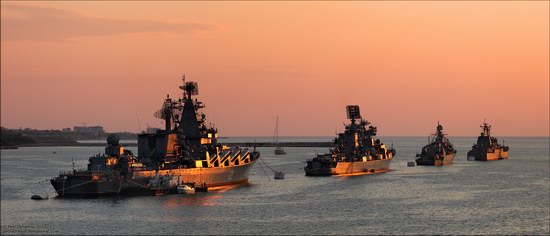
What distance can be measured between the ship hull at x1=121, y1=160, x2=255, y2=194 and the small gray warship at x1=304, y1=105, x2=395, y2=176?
74.8 ft

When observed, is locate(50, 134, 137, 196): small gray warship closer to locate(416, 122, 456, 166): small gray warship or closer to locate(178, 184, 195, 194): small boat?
locate(178, 184, 195, 194): small boat

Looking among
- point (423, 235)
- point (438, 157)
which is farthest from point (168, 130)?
point (438, 157)

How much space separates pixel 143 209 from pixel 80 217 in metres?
8.63

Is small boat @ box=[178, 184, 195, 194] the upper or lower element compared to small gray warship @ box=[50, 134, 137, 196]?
lower

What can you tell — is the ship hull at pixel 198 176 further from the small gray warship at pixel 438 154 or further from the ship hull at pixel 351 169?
the small gray warship at pixel 438 154

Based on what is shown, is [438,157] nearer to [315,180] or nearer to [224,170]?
[315,180]

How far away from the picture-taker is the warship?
9200cm

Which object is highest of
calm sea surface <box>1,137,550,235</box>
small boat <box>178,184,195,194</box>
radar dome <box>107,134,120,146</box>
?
radar dome <box>107,134,120,146</box>

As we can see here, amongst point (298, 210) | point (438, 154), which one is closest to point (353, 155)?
point (438, 154)

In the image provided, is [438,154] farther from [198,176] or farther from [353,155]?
[198,176]

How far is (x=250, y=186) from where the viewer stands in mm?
113500

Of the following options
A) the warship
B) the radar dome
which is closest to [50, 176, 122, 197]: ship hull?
the warship

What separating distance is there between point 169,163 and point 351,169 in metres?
50.0

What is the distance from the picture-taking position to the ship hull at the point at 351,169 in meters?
138
